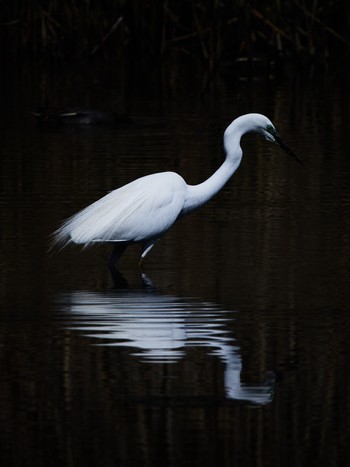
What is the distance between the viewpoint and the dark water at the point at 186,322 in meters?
4.82

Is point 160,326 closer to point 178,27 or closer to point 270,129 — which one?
point 270,129

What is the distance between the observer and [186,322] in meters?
6.42

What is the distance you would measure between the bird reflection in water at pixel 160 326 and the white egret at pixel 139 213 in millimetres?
523

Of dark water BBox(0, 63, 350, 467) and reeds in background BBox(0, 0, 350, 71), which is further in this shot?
reeds in background BBox(0, 0, 350, 71)

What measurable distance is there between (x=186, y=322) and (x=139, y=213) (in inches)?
56.7

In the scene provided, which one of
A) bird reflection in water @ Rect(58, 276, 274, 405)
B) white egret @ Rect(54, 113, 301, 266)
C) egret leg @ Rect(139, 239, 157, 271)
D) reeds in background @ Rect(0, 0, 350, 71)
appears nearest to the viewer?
bird reflection in water @ Rect(58, 276, 274, 405)

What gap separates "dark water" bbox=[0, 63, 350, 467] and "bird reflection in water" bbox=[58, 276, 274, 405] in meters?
0.01

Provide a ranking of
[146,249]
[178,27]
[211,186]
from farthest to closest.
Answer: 1. [178,27]
2. [211,186]
3. [146,249]

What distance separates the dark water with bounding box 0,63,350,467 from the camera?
190 inches

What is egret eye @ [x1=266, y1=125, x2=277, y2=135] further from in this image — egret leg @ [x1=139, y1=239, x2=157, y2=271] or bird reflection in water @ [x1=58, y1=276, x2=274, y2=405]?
bird reflection in water @ [x1=58, y1=276, x2=274, y2=405]

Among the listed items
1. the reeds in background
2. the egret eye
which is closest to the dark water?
the egret eye

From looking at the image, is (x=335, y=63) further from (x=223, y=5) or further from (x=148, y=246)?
(x=148, y=246)

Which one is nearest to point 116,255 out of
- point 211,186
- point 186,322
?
point 211,186

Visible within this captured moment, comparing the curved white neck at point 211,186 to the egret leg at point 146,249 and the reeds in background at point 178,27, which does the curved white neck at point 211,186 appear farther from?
the reeds in background at point 178,27
